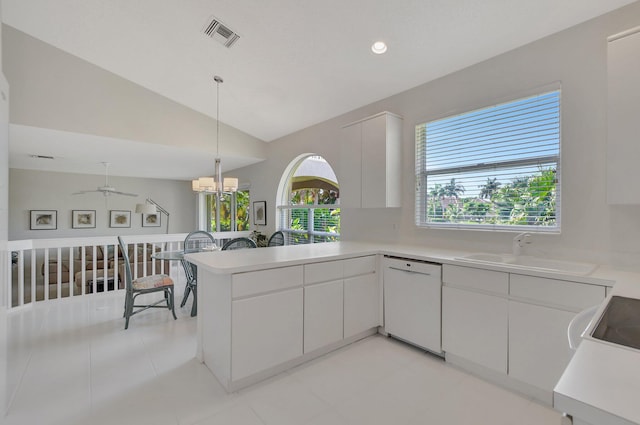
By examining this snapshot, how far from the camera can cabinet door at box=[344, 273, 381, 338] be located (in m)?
2.70

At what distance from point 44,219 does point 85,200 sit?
0.87m

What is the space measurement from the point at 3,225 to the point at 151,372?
5.27 feet

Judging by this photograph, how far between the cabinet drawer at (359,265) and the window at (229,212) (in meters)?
4.05

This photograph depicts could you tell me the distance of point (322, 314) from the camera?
8.25 feet

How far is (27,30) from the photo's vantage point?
3.25 meters

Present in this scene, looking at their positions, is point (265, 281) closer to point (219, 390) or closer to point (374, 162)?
point (219, 390)

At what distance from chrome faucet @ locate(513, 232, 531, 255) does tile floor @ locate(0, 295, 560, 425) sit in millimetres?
1069

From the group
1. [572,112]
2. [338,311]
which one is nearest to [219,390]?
[338,311]

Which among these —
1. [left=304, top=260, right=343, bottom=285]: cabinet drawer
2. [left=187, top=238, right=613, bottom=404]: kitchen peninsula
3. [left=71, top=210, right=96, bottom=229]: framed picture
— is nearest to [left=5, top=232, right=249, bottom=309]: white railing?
[left=71, top=210, right=96, bottom=229]: framed picture

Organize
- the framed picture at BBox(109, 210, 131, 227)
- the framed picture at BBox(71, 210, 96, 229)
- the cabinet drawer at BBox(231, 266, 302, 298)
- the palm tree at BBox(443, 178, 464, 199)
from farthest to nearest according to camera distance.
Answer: the framed picture at BBox(109, 210, 131, 227)
the framed picture at BBox(71, 210, 96, 229)
the palm tree at BBox(443, 178, 464, 199)
the cabinet drawer at BBox(231, 266, 302, 298)

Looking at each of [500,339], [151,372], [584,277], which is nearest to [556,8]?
[584,277]

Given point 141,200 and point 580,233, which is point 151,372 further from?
point 141,200

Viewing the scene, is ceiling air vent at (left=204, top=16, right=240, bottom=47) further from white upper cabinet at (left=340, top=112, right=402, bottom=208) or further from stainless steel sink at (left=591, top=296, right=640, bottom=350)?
stainless steel sink at (left=591, top=296, right=640, bottom=350)

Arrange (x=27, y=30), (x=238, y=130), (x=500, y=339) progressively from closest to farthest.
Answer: (x=500, y=339) < (x=27, y=30) < (x=238, y=130)
